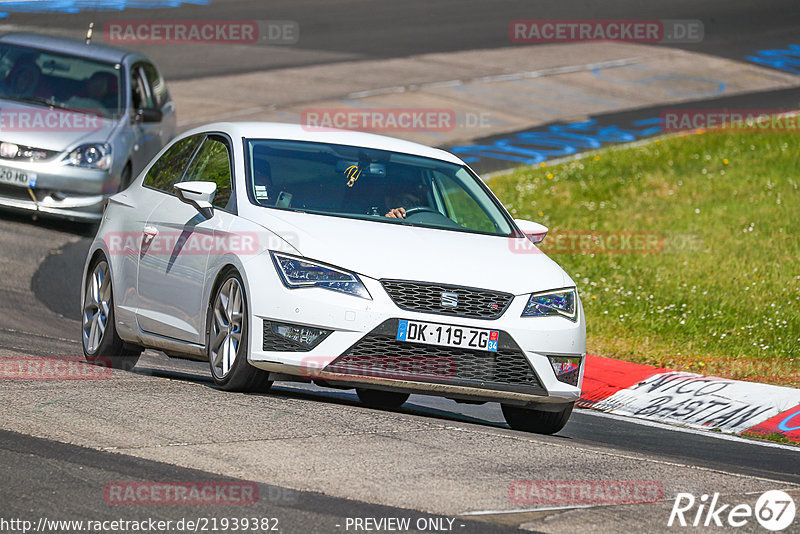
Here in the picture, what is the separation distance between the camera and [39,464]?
6.08 metres

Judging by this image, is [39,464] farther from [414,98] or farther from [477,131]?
[414,98]

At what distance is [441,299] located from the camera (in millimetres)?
7785

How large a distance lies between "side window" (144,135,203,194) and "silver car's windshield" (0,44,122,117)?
21.2 feet

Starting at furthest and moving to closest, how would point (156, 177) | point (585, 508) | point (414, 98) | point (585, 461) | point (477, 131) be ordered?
point (414, 98) → point (477, 131) → point (156, 177) → point (585, 461) → point (585, 508)

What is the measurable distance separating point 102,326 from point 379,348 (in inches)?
114

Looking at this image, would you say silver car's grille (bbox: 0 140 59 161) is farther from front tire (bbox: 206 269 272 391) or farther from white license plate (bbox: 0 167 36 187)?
front tire (bbox: 206 269 272 391)

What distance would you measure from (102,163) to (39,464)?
9586 mm

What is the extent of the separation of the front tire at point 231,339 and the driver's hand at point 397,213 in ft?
3.74

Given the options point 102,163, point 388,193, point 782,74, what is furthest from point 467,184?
point 782,74

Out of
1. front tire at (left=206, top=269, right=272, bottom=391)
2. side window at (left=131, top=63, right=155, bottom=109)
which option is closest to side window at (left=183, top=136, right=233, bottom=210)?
front tire at (left=206, top=269, right=272, bottom=391)

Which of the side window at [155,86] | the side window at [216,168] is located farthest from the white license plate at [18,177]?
the side window at [216,168]
